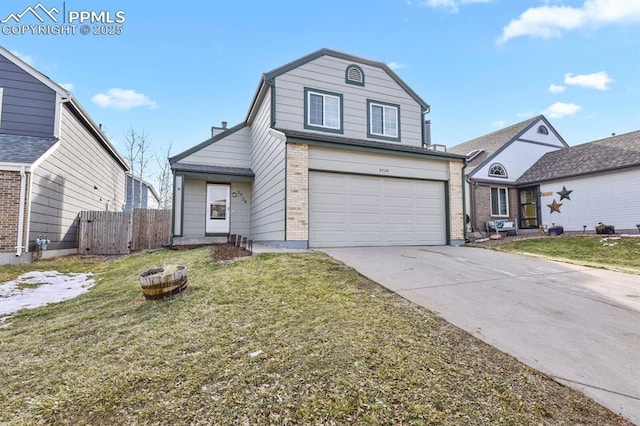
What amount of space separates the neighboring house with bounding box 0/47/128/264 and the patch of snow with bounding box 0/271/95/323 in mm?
2380

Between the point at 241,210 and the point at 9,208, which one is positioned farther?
the point at 241,210

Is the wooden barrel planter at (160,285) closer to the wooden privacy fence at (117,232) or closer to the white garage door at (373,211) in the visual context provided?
the white garage door at (373,211)

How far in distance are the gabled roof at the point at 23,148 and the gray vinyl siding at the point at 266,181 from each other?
655 centimetres

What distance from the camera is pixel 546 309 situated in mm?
3971

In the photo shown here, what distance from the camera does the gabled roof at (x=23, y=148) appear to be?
8680 mm

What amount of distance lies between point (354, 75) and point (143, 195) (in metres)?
20.8

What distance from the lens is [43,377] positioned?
2588 millimetres

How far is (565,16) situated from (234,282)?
515 inches

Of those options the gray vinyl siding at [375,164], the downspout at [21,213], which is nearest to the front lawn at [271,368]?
the gray vinyl siding at [375,164]

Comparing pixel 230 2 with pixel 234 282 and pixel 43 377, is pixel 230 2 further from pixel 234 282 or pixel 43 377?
pixel 43 377

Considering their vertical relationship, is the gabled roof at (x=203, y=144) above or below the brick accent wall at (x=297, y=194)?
above

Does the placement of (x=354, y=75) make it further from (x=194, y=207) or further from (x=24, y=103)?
(x=24, y=103)

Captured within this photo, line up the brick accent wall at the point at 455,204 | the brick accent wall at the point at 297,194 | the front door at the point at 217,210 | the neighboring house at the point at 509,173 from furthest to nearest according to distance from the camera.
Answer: the neighboring house at the point at 509,173 < the front door at the point at 217,210 < the brick accent wall at the point at 455,204 < the brick accent wall at the point at 297,194

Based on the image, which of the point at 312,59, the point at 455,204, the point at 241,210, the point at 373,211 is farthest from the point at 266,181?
the point at 455,204
